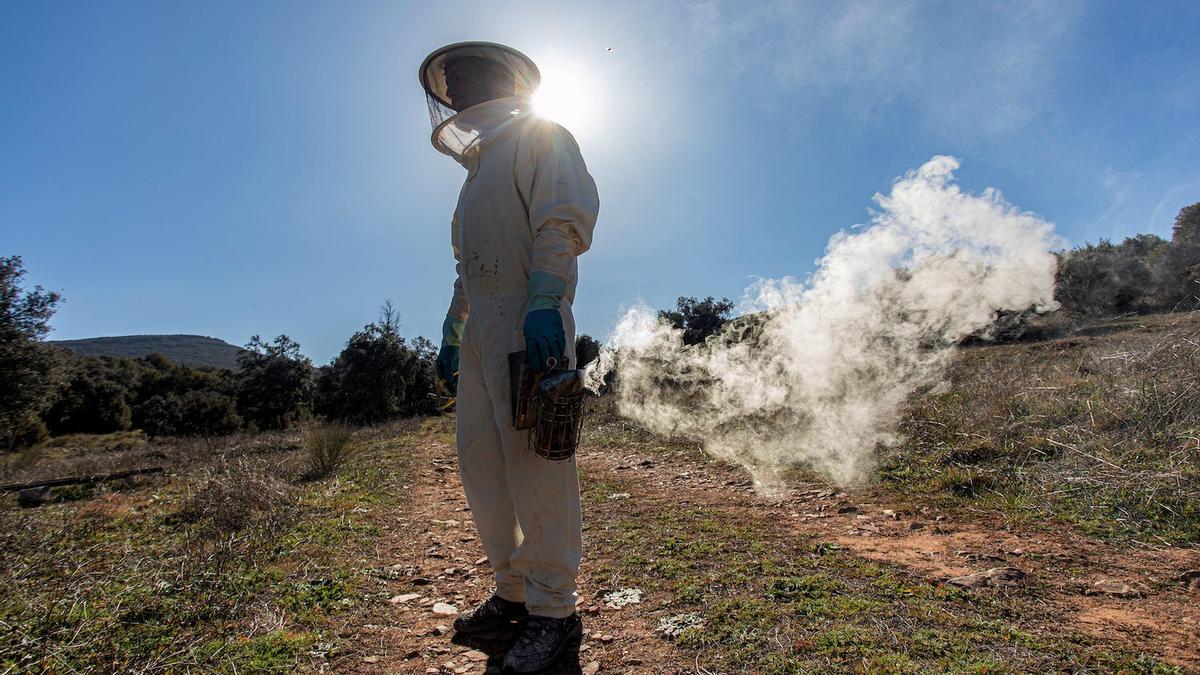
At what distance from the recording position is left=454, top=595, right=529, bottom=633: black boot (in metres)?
2.69

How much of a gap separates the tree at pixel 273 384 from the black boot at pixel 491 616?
3989 centimetres

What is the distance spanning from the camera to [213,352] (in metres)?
105

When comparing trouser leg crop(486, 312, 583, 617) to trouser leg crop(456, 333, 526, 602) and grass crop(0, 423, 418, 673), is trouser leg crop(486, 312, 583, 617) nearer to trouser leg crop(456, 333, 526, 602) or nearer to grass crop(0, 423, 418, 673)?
trouser leg crop(456, 333, 526, 602)

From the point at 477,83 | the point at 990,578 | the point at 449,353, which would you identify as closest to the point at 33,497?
the point at 449,353

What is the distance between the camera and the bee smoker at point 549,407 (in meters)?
2.32

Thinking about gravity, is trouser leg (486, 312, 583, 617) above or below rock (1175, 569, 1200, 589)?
above

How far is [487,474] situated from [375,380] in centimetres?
3249

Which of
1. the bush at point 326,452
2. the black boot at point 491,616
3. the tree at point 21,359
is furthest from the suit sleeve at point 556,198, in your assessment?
the tree at point 21,359

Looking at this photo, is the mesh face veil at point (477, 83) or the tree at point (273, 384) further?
the tree at point (273, 384)

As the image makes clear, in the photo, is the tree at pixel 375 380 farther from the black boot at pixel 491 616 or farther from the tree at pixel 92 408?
the black boot at pixel 491 616

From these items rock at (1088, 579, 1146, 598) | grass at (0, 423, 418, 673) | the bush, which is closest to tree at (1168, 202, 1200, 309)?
rock at (1088, 579, 1146, 598)

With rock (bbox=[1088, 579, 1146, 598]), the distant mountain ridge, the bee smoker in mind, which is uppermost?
the distant mountain ridge

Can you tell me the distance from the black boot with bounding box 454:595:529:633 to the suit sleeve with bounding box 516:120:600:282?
160 cm

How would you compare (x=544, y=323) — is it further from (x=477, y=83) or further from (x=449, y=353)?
(x=477, y=83)
